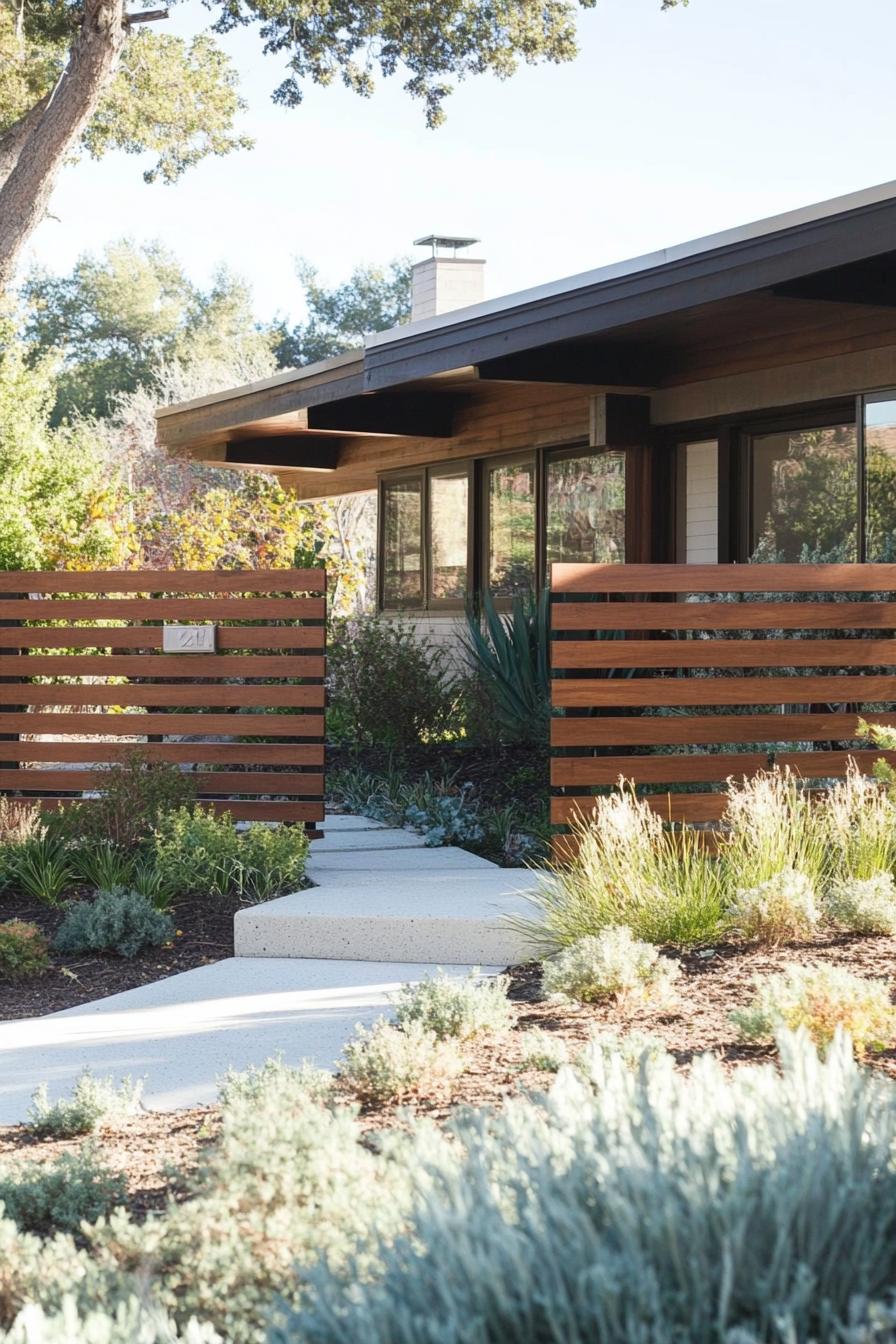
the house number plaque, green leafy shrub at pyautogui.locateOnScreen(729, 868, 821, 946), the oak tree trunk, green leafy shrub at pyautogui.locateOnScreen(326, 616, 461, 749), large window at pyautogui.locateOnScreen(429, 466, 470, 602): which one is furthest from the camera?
large window at pyautogui.locateOnScreen(429, 466, 470, 602)

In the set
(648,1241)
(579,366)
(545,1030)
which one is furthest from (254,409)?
(648,1241)

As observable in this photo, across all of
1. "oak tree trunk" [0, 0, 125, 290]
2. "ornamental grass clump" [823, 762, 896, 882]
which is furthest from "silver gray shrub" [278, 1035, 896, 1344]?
"oak tree trunk" [0, 0, 125, 290]

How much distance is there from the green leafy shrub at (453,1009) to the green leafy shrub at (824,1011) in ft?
2.23

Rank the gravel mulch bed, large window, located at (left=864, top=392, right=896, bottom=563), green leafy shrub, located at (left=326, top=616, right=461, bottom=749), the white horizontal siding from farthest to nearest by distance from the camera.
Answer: green leafy shrub, located at (left=326, top=616, right=461, bottom=749) < the white horizontal siding < large window, located at (left=864, top=392, right=896, bottom=563) < the gravel mulch bed

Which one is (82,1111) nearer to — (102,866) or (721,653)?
(102,866)

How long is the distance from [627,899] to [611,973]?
831mm

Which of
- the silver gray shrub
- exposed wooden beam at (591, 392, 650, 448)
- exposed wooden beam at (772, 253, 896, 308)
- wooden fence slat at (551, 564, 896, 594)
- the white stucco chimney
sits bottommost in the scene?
the silver gray shrub

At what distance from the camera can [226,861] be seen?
6.75m

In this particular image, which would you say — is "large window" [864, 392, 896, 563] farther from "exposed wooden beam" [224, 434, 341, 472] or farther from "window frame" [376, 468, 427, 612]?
"exposed wooden beam" [224, 434, 341, 472]

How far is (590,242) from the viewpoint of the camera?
5703 cm

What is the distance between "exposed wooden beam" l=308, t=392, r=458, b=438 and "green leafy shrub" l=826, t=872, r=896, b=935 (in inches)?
318

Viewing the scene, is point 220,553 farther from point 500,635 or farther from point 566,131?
point 566,131

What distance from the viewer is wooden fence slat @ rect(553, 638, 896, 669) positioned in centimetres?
677

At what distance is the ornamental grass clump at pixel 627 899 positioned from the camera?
5227 millimetres
